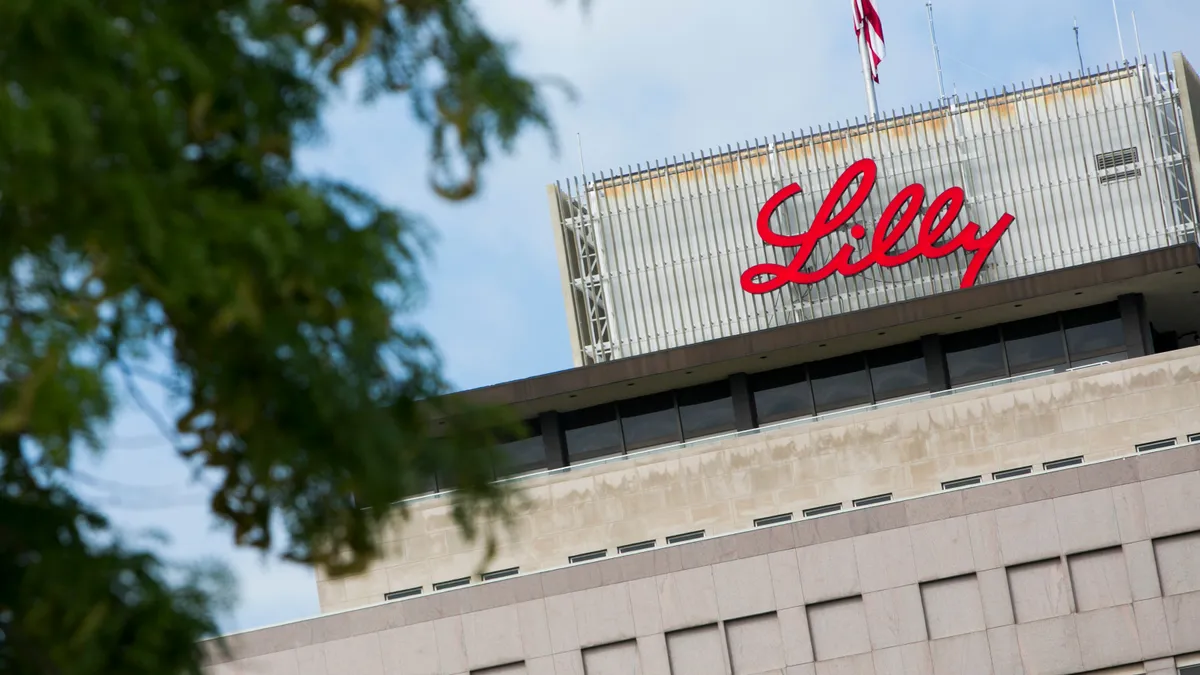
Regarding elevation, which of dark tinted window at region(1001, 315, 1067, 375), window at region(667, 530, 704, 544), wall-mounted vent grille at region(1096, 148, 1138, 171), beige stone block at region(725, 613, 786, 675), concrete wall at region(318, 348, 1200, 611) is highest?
wall-mounted vent grille at region(1096, 148, 1138, 171)

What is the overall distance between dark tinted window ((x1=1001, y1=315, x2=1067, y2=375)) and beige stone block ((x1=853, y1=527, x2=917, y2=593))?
8965 millimetres

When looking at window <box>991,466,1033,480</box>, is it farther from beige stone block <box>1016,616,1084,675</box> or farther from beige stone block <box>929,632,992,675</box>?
beige stone block <box>929,632,992,675</box>

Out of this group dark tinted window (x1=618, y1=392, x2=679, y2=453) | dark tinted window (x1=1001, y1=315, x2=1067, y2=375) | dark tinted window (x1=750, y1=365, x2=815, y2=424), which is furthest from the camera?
dark tinted window (x1=618, y1=392, x2=679, y2=453)

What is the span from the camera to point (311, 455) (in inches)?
372

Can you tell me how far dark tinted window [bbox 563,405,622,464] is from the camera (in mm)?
46250

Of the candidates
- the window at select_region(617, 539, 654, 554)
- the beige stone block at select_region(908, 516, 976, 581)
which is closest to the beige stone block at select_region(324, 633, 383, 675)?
the window at select_region(617, 539, 654, 554)

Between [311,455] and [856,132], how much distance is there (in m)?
40.7

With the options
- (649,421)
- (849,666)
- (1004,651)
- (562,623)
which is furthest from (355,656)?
(1004,651)

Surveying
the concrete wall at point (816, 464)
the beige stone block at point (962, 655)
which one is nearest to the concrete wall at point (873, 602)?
the beige stone block at point (962, 655)

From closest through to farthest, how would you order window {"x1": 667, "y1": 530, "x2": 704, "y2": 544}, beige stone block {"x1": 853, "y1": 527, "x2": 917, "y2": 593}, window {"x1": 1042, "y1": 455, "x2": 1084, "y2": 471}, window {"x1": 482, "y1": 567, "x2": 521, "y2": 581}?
beige stone block {"x1": 853, "y1": 527, "x2": 917, "y2": 593} → window {"x1": 1042, "y1": 455, "x2": 1084, "y2": 471} → window {"x1": 667, "y1": 530, "x2": 704, "y2": 544} → window {"x1": 482, "y1": 567, "x2": 521, "y2": 581}

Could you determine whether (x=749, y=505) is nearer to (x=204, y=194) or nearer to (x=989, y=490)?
(x=989, y=490)

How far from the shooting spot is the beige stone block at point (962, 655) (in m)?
36.9

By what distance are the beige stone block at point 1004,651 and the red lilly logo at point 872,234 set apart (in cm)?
1228

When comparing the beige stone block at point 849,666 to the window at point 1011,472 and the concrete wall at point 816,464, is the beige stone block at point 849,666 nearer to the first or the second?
the concrete wall at point 816,464
